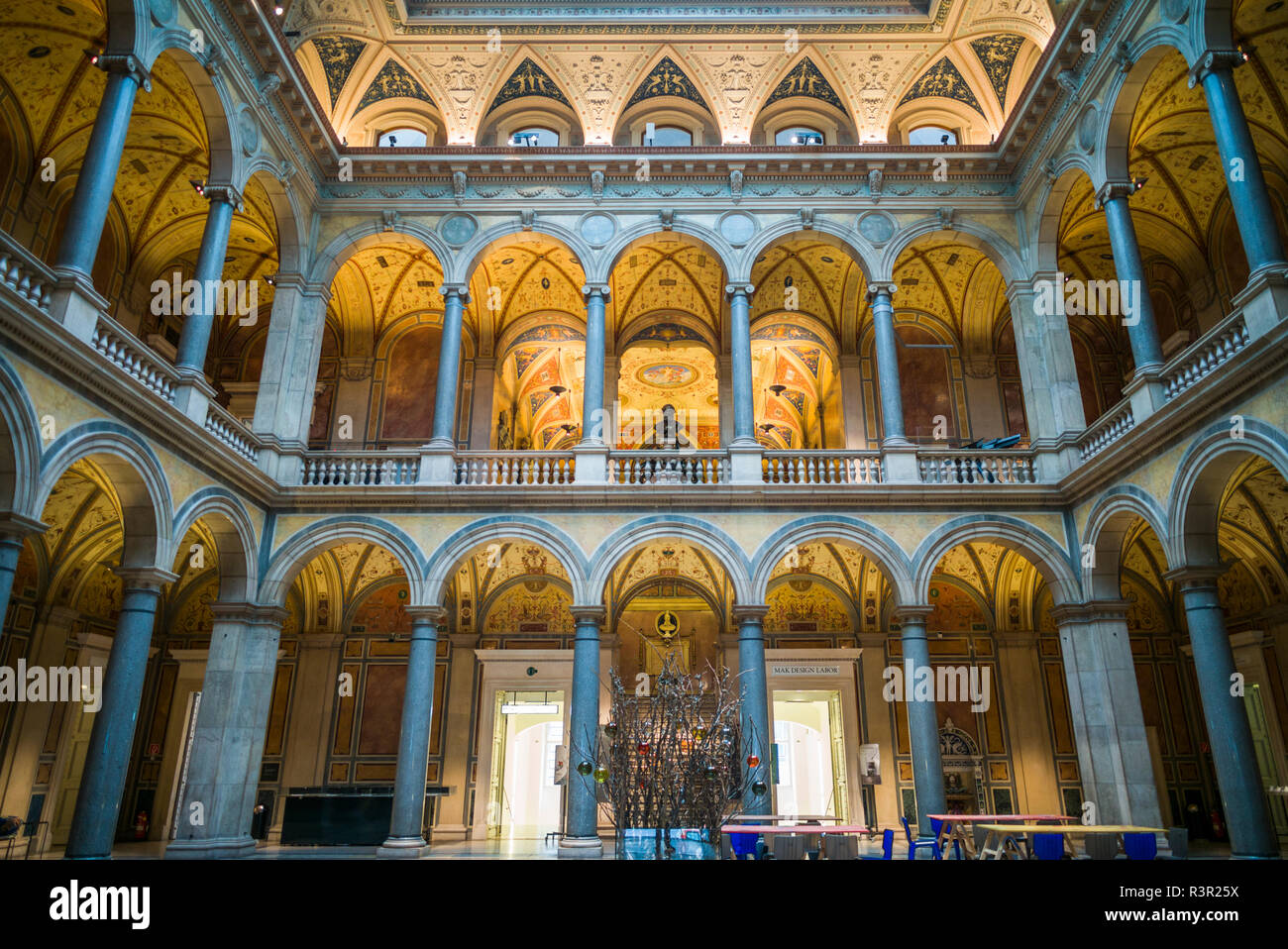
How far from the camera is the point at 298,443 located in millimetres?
13688

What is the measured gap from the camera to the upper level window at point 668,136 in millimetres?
16656

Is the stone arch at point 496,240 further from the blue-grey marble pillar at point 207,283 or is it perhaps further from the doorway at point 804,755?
the doorway at point 804,755

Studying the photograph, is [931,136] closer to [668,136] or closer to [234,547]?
[668,136]

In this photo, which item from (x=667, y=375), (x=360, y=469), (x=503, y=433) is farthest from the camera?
(x=667, y=375)

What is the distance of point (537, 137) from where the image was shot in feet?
54.9

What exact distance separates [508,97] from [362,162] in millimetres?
3263

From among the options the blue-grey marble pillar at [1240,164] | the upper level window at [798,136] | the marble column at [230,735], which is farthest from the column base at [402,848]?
the upper level window at [798,136]

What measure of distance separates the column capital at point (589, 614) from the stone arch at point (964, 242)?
7574 mm

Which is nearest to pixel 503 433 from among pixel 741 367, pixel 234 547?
pixel 741 367

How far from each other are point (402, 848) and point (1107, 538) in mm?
11257

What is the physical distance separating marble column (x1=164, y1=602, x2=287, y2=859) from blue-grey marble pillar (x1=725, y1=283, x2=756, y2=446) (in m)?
7.97

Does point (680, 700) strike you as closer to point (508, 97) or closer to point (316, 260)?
point (316, 260)
